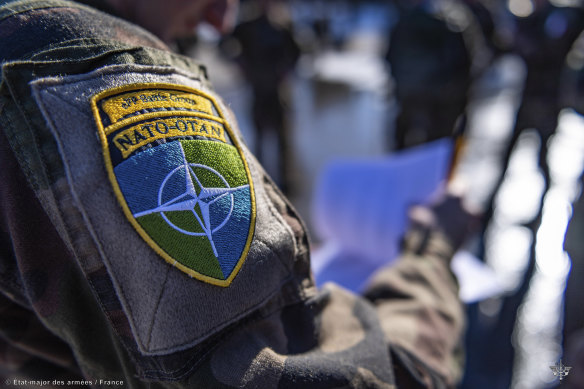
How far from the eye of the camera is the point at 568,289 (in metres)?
2.17

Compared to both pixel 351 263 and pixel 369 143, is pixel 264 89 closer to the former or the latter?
pixel 369 143

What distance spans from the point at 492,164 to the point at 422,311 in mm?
3546

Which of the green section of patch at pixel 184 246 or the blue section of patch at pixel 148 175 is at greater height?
the blue section of patch at pixel 148 175

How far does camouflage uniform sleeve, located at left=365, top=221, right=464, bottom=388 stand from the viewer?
62cm

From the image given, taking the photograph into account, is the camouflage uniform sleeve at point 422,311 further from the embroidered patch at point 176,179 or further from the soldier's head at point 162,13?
the soldier's head at point 162,13

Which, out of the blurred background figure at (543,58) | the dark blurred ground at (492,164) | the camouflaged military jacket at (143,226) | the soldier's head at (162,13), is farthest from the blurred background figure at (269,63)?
the camouflaged military jacket at (143,226)

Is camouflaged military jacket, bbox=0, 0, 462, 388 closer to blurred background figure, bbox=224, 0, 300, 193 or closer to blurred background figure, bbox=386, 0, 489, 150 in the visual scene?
blurred background figure, bbox=386, 0, 489, 150

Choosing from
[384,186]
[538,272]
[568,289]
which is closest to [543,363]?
[568,289]

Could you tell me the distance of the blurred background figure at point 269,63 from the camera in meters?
3.50

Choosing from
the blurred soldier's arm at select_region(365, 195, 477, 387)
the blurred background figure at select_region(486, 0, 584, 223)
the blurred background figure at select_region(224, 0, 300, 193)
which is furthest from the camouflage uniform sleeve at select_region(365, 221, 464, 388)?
the blurred background figure at select_region(224, 0, 300, 193)

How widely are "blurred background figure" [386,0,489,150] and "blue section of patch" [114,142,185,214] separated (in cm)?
272

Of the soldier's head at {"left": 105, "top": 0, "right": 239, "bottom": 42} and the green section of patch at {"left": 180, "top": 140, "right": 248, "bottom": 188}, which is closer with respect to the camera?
the green section of patch at {"left": 180, "top": 140, "right": 248, "bottom": 188}

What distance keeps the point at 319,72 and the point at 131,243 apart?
20.4ft

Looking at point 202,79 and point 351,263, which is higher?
point 202,79
